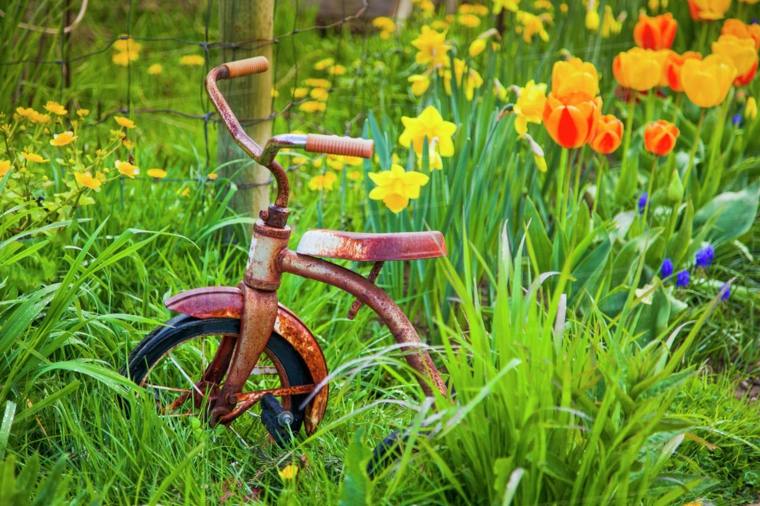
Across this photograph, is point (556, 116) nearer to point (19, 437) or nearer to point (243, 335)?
point (243, 335)

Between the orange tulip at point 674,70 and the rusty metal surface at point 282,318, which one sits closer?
the rusty metal surface at point 282,318

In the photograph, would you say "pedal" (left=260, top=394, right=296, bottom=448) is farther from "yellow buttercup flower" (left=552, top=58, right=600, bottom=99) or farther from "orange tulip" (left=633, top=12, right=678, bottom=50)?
"orange tulip" (left=633, top=12, right=678, bottom=50)

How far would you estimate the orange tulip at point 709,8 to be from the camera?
355 cm

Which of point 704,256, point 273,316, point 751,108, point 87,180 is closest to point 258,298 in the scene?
point 273,316

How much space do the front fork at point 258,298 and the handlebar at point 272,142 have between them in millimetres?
78

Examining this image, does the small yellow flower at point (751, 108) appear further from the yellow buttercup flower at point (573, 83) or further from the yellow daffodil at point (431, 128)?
the yellow daffodil at point (431, 128)

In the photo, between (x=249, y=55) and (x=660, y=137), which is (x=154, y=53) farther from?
(x=660, y=137)

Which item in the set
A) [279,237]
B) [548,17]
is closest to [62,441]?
[279,237]

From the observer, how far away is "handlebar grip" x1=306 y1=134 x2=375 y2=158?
1.81m

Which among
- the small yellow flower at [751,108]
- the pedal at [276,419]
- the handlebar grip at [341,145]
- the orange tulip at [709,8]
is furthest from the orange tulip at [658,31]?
the pedal at [276,419]

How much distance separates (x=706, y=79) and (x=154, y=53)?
3140mm

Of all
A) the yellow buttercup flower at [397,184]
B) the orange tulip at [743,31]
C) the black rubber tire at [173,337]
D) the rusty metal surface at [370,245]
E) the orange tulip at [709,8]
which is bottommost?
the black rubber tire at [173,337]

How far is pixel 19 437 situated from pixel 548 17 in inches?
104

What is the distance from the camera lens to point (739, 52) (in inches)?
120
